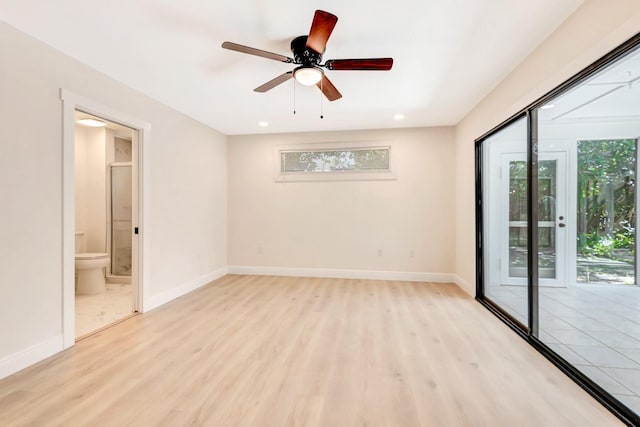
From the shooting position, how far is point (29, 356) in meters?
2.16

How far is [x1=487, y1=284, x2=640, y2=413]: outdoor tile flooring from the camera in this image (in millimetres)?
1982

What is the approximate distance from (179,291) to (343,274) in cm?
249

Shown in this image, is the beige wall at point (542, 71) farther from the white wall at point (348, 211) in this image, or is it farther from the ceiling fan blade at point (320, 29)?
the ceiling fan blade at point (320, 29)

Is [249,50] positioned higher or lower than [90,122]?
lower

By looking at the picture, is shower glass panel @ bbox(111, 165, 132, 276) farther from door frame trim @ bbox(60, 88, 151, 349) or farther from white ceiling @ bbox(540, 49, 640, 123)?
white ceiling @ bbox(540, 49, 640, 123)

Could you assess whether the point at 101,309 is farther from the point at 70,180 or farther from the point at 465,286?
the point at 465,286

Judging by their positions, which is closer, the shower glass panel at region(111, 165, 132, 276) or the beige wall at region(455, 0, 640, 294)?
the beige wall at region(455, 0, 640, 294)

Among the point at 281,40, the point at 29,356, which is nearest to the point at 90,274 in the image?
the point at 29,356

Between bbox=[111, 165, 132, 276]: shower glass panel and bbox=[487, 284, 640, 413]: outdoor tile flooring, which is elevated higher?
bbox=[111, 165, 132, 276]: shower glass panel

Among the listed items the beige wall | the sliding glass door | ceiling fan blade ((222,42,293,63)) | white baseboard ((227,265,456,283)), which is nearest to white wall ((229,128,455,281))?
white baseboard ((227,265,456,283))

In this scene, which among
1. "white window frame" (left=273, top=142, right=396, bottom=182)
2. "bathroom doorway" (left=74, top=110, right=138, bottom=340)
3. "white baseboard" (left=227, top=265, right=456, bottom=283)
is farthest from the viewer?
"white window frame" (left=273, top=142, right=396, bottom=182)

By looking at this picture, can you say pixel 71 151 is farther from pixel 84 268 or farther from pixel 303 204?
pixel 303 204

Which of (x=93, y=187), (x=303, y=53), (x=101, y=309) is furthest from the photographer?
(x=93, y=187)

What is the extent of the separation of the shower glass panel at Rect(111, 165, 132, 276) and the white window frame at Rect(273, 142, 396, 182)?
2.38 metres
